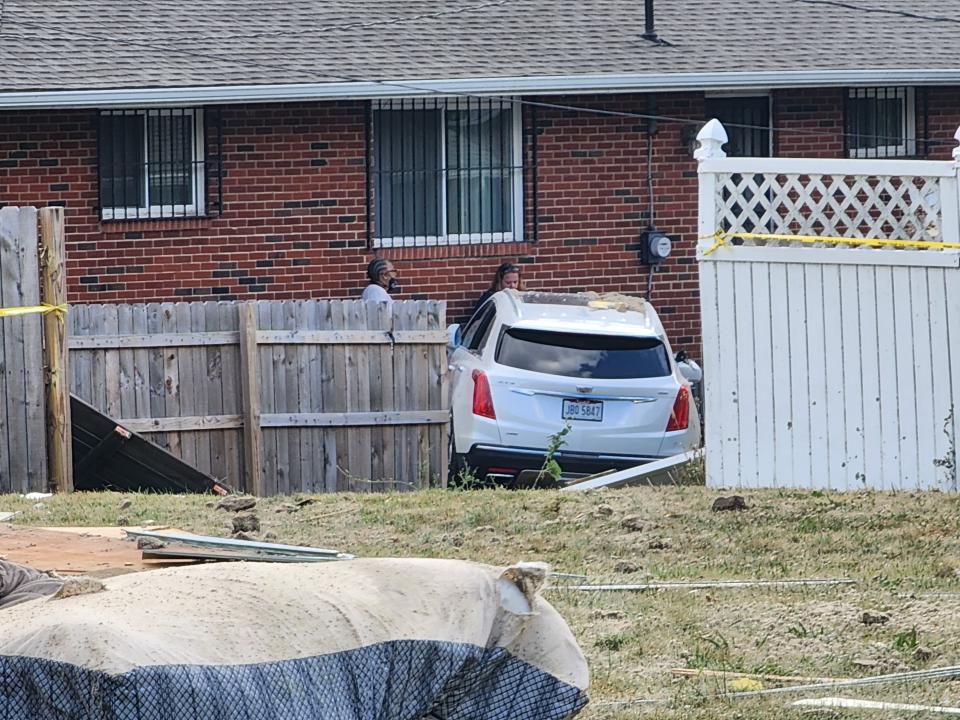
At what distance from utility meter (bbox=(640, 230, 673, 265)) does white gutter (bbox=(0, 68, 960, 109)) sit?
1425 mm

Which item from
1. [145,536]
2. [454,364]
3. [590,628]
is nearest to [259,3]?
[454,364]

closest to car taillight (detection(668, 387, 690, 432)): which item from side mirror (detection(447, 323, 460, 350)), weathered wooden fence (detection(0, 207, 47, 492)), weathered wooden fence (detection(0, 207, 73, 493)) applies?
side mirror (detection(447, 323, 460, 350))

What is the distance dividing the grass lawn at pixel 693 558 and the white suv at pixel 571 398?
2.31 metres

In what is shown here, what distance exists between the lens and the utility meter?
16.7m

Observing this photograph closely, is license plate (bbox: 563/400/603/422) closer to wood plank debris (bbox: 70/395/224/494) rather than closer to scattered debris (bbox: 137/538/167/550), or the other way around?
wood plank debris (bbox: 70/395/224/494)

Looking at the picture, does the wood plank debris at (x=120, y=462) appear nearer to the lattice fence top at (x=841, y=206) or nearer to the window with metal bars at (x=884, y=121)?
the lattice fence top at (x=841, y=206)

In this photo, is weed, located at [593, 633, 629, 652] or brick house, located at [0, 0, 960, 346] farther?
brick house, located at [0, 0, 960, 346]

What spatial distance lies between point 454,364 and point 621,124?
3.95m

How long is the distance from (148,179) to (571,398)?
507 centimetres

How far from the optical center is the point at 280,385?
42.2 ft

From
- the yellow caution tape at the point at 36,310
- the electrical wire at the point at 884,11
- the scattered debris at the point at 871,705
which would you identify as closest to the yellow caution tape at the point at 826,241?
the yellow caution tape at the point at 36,310

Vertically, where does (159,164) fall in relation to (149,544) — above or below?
above

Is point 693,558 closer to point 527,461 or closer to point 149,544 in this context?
point 149,544

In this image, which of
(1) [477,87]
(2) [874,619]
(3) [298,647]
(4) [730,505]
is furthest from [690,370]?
(3) [298,647]
